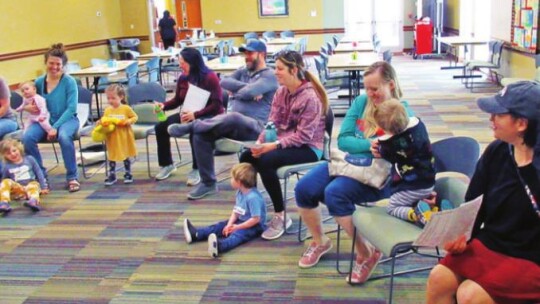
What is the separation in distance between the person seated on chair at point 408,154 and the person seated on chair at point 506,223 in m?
0.47

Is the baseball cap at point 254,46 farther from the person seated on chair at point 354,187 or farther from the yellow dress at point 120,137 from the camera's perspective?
the person seated on chair at point 354,187

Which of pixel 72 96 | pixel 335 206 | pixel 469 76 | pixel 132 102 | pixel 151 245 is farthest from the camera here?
pixel 469 76

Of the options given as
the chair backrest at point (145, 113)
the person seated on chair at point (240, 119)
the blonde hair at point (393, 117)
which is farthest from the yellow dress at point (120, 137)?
the blonde hair at point (393, 117)

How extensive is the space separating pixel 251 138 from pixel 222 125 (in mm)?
241

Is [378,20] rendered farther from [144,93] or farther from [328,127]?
[328,127]

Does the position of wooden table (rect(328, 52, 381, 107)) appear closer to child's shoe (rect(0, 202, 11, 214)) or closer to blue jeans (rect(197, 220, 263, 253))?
blue jeans (rect(197, 220, 263, 253))

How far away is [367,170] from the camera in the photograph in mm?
2869

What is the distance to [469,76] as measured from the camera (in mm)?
10164

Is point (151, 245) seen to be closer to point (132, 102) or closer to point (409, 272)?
point (409, 272)

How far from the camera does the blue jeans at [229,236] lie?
350 centimetres

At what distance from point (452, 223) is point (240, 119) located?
238 cm

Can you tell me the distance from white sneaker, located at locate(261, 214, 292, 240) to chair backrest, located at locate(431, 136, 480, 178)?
128cm

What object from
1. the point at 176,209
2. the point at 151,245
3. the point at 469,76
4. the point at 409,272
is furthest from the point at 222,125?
the point at 469,76

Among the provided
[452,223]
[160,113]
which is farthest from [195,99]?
[452,223]
